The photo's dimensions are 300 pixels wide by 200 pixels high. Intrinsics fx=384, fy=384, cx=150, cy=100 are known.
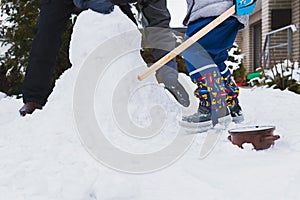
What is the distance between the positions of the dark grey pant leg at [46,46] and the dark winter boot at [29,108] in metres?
0.07

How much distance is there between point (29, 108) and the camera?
230 cm

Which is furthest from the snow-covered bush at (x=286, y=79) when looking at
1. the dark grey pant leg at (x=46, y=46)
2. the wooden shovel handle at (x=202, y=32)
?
the dark grey pant leg at (x=46, y=46)

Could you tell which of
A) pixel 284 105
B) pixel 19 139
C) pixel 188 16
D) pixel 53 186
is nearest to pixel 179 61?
pixel 284 105

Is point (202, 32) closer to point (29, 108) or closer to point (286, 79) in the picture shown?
point (29, 108)

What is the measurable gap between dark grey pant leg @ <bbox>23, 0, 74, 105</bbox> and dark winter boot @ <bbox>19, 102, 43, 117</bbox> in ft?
0.23

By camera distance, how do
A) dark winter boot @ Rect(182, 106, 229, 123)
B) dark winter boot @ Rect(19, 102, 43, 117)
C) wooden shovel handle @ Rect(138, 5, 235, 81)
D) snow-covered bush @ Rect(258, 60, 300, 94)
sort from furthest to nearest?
snow-covered bush @ Rect(258, 60, 300, 94), dark winter boot @ Rect(19, 102, 43, 117), dark winter boot @ Rect(182, 106, 229, 123), wooden shovel handle @ Rect(138, 5, 235, 81)

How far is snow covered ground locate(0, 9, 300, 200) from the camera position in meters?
1.27

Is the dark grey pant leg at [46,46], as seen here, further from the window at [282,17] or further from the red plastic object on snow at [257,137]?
the window at [282,17]

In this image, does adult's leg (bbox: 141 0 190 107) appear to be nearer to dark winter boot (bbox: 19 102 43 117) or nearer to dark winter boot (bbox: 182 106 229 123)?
dark winter boot (bbox: 182 106 229 123)

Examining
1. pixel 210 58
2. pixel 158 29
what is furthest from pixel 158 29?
pixel 210 58

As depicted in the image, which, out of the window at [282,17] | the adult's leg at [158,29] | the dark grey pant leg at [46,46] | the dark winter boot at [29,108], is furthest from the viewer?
the window at [282,17]

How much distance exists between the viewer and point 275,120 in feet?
7.55

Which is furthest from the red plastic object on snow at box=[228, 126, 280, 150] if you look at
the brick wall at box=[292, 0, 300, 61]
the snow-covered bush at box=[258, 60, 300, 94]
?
the brick wall at box=[292, 0, 300, 61]

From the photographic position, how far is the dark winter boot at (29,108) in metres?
2.26
